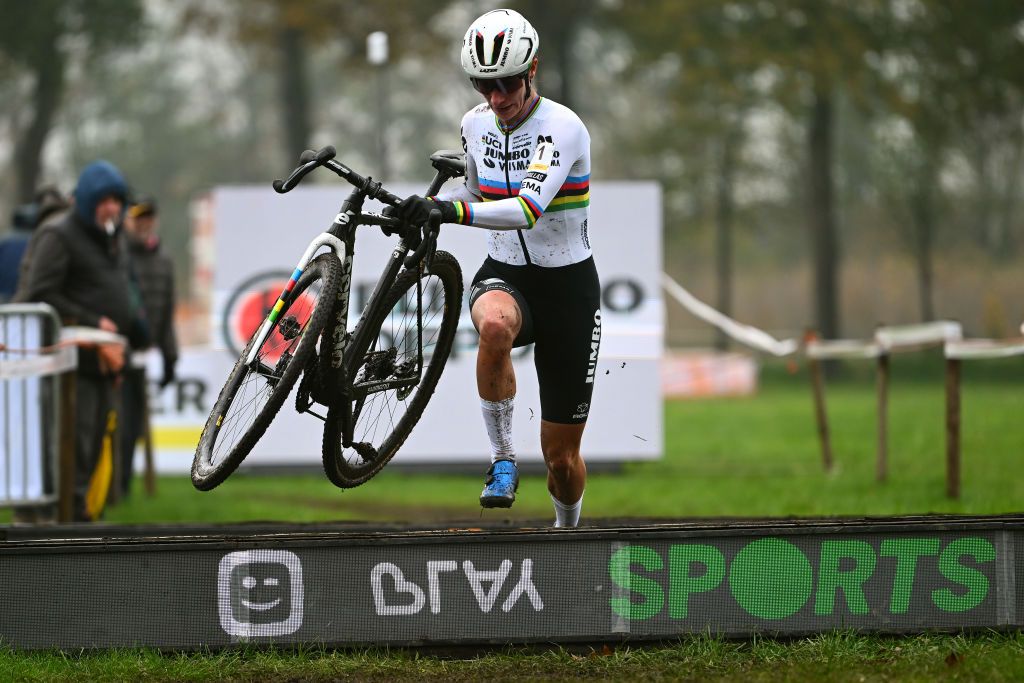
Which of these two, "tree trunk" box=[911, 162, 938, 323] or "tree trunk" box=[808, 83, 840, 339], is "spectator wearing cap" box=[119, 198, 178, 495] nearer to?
"tree trunk" box=[808, 83, 840, 339]

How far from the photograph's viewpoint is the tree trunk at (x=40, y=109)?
35844 mm

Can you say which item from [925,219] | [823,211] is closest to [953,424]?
[823,211]

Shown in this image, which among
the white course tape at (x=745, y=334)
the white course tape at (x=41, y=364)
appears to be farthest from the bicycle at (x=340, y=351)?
the white course tape at (x=745, y=334)

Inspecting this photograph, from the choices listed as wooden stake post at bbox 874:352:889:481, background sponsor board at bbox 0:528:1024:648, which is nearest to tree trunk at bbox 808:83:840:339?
wooden stake post at bbox 874:352:889:481

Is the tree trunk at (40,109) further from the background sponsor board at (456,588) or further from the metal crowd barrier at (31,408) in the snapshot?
the background sponsor board at (456,588)

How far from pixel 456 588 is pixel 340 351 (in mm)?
1104

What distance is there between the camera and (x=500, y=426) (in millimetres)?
6902

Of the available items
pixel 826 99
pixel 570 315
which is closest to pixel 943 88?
pixel 826 99

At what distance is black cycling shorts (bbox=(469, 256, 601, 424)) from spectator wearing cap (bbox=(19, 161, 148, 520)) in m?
4.31

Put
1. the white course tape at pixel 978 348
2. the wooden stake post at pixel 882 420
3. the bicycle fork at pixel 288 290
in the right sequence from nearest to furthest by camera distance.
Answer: the bicycle fork at pixel 288 290, the white course tape at pixel 978 348, the wooden stake post at pixel 882 420

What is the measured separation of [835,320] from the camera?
36.6m

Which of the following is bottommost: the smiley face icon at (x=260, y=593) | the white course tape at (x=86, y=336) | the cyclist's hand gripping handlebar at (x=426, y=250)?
the smiley face icon at (x=260, y=593)

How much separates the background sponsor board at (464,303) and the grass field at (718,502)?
1.27 feet

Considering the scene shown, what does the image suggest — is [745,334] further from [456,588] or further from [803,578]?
[456,588]
